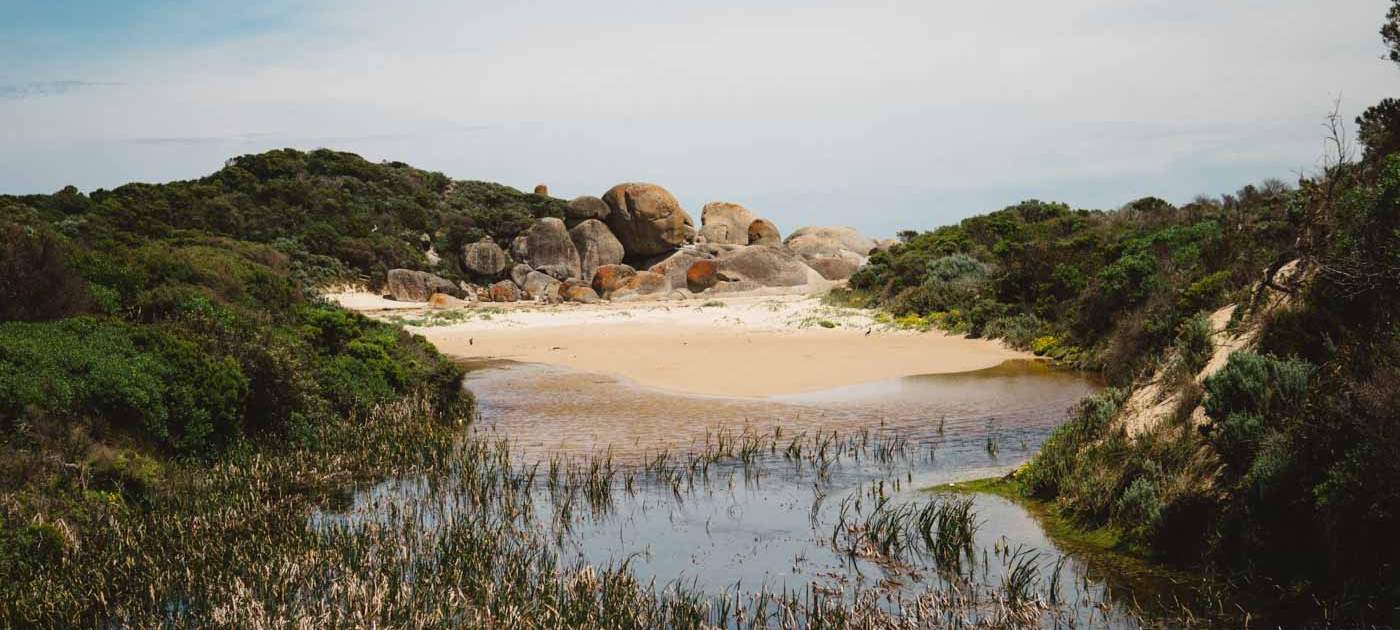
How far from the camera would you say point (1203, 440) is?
9.78m

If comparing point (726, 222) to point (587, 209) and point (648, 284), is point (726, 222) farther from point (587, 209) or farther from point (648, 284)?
point (648, 284)

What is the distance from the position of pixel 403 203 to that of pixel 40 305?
51683mm

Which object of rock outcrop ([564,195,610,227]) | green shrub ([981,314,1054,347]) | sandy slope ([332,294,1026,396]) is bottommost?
sandy slope ([332,294,1026,396])

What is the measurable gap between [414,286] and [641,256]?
498 inches

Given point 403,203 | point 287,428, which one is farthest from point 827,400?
point 403,203

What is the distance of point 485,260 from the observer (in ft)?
171

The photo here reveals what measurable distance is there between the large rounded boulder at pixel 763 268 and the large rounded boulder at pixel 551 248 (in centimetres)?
893

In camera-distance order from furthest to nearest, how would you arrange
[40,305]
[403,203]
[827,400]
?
[403,203], [827,400], [40,305]

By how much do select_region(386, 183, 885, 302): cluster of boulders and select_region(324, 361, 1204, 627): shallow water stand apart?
77.4ft

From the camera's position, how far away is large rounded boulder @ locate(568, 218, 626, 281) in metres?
50.8

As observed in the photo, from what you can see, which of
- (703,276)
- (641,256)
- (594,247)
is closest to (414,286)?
(594,247)

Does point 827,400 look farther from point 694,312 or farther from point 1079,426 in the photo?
point 694,312

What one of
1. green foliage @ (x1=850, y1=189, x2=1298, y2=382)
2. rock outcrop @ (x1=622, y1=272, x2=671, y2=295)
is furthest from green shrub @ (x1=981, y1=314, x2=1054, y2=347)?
rock outcrop @ (x1=622, y1=272, x2=671, y2=295)

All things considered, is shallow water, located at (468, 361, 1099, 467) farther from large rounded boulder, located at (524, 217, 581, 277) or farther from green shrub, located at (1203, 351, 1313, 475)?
large rounded boulder, located at (524, 217, 581, 277)
